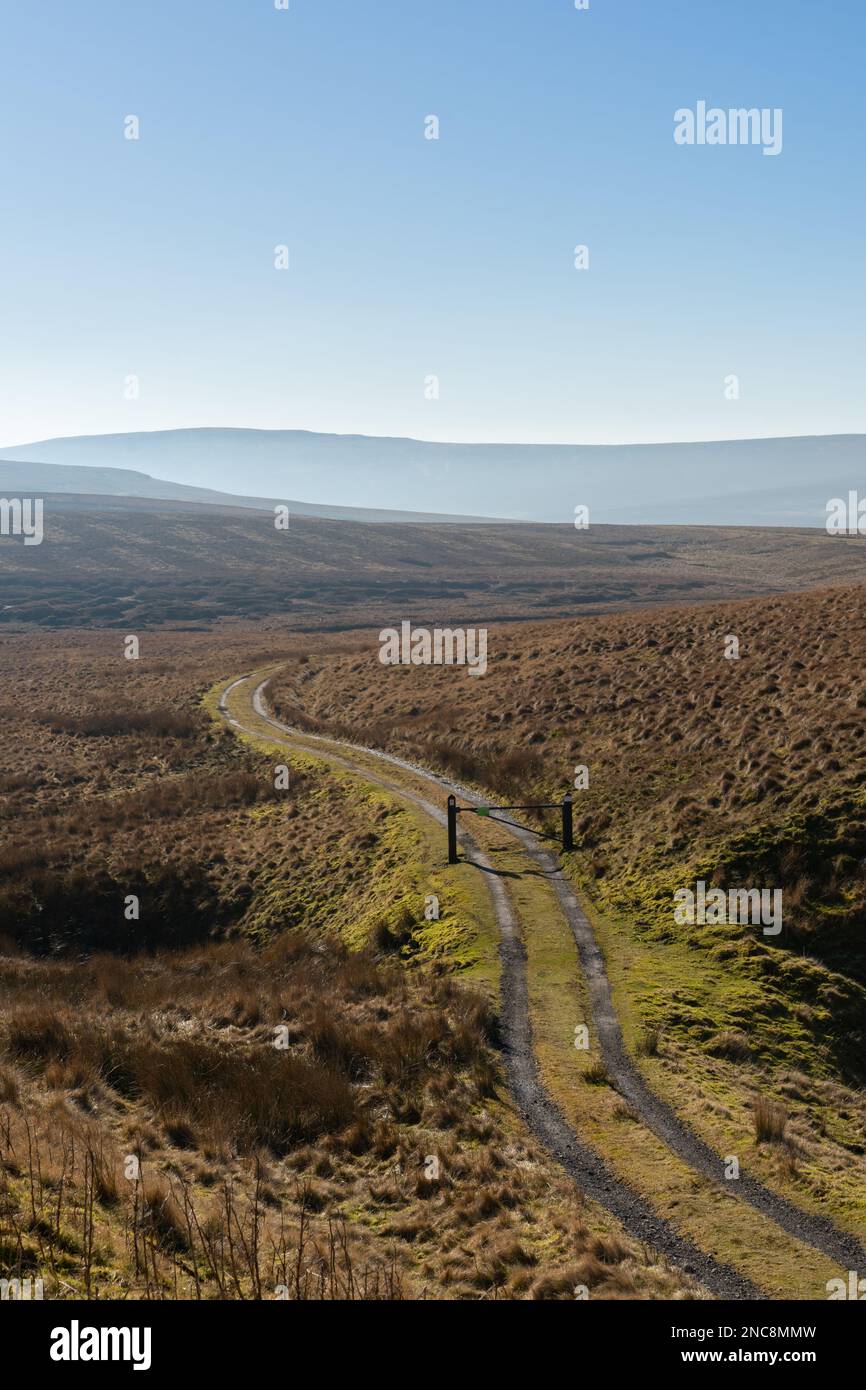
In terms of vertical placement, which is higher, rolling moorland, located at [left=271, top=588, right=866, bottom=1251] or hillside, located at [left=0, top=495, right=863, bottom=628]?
hillside, located at [left=0, top=495, right=863, bottom=628]

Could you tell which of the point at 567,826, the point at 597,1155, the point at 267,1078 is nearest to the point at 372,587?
the point at 567,826

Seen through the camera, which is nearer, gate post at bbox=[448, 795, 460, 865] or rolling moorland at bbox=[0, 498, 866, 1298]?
rolling moorland at bbox=[0, 498, 866, 1298]

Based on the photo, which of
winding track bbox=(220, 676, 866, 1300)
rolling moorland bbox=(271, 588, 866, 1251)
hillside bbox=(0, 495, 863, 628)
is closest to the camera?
winding track bbox=(220, 676, 866, 1300)

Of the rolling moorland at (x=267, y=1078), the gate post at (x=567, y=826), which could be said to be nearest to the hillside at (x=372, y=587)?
the rolling moorland at (x=267, y=1078)

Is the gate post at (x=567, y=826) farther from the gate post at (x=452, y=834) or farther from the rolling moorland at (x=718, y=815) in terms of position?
the gate post at (x=452, y=834)

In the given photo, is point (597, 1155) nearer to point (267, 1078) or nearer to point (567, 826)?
point (267, 1078)

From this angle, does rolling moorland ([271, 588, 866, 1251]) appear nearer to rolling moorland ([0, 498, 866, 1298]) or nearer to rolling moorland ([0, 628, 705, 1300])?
rolling moorland ([0, 498, 866, 1298])

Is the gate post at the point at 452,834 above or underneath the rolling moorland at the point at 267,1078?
above

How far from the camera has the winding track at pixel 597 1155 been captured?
386 inches

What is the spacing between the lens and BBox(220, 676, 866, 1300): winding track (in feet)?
32.2

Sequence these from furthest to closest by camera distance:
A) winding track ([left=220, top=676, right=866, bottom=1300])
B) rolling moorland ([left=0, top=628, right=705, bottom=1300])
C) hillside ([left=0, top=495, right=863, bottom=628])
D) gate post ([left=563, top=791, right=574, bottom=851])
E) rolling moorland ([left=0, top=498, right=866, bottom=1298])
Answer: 1. hillside ([left=0, top=495, right=863, bottom=628])
2. gate post ([left=563, top=791, right=574, bottom=851])
3. winding track ([left=220, top=676, right=866, bottom=1300])
4. rolling moorland ([left=0, top=498, right=866, bottom=1298])
5. rolling moorland ([left=0, top=628, right=705, bottom=1300])

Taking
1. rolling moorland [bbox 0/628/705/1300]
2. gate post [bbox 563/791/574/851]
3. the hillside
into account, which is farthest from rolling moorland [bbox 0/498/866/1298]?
the hillside

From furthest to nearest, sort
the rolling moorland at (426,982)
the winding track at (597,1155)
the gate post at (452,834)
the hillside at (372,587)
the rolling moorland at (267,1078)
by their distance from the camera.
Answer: the hillside at (372,587) < the gate post at (452,834) < the winding track at (597,1155) < the rolling moorland at (426,982) < the rolling moorland at (267,1078)
